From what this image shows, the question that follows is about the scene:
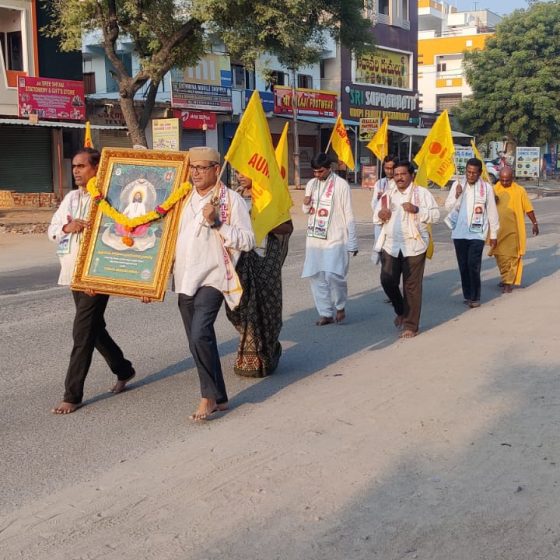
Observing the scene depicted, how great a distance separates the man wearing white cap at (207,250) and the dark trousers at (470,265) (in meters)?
5.15

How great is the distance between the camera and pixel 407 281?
802 centimetres

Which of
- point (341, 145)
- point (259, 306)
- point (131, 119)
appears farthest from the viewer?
point (131, 119)

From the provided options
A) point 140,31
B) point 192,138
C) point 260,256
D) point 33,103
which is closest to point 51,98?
point 33,103

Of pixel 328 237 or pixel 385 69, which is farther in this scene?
pixel 385 69

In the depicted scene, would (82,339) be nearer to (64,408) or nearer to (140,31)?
(64,408)

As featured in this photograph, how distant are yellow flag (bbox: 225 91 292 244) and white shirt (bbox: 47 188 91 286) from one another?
1037mm

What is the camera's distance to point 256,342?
20.7ft

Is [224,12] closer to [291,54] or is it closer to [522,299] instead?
[291,54]

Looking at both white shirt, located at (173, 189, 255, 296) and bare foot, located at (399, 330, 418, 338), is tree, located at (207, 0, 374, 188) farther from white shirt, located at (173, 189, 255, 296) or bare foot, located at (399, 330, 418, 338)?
white shirt, located at (173, 189, 255, 296)

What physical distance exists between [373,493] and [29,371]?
140 inches

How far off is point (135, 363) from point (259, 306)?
4.55ft

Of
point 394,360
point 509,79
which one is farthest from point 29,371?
point 509,79

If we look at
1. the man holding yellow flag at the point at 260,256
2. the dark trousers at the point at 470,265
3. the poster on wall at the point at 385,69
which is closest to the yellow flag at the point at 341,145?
the dark trousers at the point at 470,265

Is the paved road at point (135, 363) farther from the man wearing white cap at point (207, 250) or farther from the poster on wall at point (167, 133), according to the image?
the poster on wall at point (167, 133)
